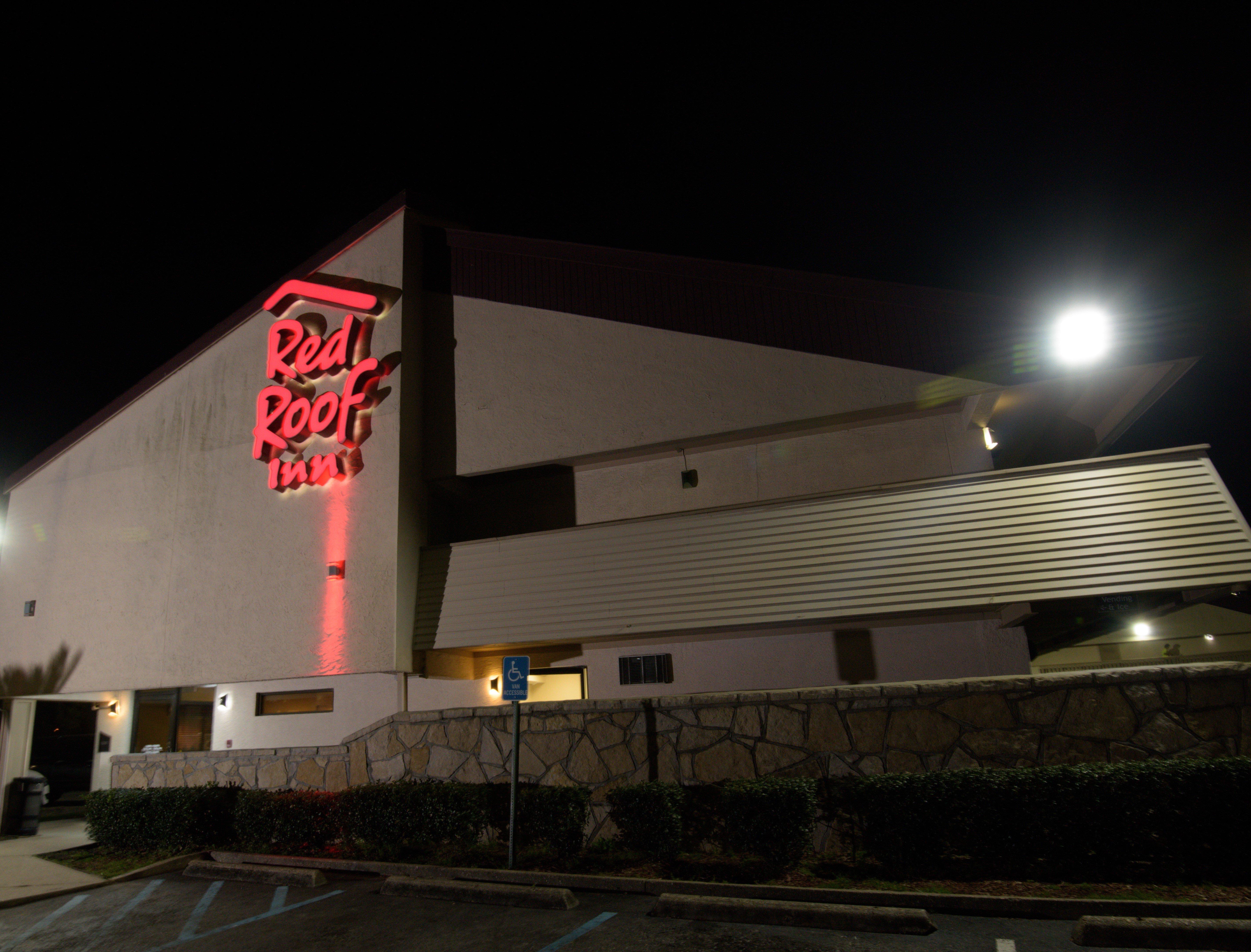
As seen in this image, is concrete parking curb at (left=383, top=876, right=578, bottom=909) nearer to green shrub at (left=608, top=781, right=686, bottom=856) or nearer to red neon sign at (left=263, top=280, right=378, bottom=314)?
green shrub at (left=608, top=781, right=686, bottom=856)

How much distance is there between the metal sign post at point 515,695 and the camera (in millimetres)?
9867

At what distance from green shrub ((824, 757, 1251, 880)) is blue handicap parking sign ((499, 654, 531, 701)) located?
4428mm

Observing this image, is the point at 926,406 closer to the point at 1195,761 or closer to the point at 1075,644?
the point at 1195,761

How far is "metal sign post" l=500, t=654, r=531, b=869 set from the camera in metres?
9.87

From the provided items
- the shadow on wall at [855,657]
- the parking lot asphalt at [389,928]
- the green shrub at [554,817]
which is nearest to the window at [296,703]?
the parking lot asphalt at [389,928]

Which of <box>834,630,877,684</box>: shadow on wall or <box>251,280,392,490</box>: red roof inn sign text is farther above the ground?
<box>251,280,392,490</box>: red roof inn sign text

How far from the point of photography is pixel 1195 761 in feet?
25.9

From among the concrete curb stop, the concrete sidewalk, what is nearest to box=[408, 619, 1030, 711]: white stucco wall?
the concrete curb stop

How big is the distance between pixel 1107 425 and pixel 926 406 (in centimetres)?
420

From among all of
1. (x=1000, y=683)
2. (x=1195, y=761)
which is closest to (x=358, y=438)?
(x=1000, y=683)

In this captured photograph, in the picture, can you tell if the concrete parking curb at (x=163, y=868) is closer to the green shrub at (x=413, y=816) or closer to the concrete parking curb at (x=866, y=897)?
the green shrub at (x=413, y=816)

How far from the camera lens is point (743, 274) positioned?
13.2m

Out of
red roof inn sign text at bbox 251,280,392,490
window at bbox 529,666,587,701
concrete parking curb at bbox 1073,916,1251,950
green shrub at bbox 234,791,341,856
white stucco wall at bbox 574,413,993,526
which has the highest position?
red roof inn sign text at bbox 251,280,392,490

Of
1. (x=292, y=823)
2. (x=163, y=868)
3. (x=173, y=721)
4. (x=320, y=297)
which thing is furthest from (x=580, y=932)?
(x=173, y=721)
